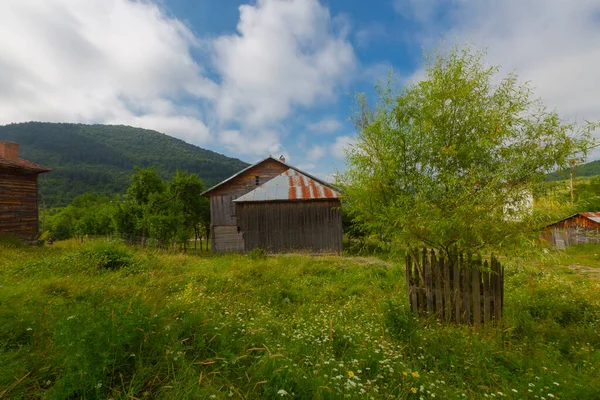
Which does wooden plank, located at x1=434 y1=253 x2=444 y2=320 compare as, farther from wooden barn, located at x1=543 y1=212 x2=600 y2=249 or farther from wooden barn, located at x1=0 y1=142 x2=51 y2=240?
wooden barn, located at x1=0 y1=142 x2=51 y2=240

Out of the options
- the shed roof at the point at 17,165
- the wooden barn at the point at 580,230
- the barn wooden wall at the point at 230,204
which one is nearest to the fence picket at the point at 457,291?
the barn wooden wall at the point at 230,204

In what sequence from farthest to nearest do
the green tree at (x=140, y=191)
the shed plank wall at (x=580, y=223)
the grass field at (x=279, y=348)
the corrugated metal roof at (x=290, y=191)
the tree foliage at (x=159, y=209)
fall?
the green tree at (x=140, y=191), the tree foliage at (x=159, y=209), the shed plank wall at (x=580, y=223), the corrugated metal roof at (x=290, y=191), the grass field at (x=279, y=348)

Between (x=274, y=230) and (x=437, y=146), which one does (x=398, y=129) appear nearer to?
(x=437, y=146)

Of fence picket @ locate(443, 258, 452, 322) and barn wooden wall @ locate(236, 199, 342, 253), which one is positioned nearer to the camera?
fence picket @ locate(443, 258, 452, 322)

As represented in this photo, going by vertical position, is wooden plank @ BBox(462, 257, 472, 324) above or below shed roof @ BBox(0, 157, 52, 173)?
below

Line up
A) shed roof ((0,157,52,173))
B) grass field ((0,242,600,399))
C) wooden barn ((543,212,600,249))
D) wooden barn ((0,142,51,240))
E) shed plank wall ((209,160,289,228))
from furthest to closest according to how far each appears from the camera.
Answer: shed plank wall ((209,160,289,228)) → wooden barn ((543,212,600,249)) → wooden barn ((0,142,51,240)) → shed roof ((0,157,52,173)) → grass field ((0,242,600,399))

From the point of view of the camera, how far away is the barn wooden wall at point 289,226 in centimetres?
1712

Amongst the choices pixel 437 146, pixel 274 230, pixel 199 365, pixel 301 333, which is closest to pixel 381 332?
pixel 301 333

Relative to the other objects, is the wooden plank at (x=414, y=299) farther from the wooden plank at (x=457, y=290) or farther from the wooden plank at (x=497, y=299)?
the wooden plank at (x=497, y=299)

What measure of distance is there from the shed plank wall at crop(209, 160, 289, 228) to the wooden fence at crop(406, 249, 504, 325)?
59.9 feet

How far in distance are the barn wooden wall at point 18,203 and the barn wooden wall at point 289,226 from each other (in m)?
14.9

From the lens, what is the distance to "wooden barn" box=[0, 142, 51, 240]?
1642 centimetres

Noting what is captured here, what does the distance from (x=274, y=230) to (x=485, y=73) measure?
1394cm

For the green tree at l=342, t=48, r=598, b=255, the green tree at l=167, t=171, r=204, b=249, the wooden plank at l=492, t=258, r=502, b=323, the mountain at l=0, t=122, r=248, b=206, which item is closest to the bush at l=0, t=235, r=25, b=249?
the green tree at l=167, t=171, r=204, b=249
